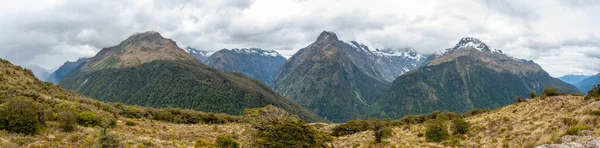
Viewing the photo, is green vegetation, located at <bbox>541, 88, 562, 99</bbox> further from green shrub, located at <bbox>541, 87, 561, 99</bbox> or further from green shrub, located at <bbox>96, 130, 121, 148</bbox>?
green shrub, located at <bbox>96, 130, 121, 148</bbox>

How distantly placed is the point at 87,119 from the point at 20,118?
8.96m

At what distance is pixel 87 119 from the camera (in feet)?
109

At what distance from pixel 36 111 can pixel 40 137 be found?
11.8 feet

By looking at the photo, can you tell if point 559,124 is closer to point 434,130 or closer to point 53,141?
point 434,130

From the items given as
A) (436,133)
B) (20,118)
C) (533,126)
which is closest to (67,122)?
(20,118)

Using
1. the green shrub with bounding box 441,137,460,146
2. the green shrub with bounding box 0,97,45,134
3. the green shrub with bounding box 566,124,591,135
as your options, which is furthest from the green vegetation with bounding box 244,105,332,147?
the green shrub with bounding box 566,124,591,135

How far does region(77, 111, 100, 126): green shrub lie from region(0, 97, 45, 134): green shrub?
6.66 metres

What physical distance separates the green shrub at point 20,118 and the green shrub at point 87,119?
6.66m

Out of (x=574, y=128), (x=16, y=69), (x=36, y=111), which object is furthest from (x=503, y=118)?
(x=16, y=69)

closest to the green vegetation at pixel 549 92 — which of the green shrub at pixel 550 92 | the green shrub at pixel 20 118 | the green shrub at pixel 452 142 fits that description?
the green shrub at pixel 550 92

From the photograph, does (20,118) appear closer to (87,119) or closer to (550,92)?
(87,119)

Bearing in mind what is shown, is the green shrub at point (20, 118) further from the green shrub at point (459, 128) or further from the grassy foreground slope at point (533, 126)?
the green shrub at point (459, 128)

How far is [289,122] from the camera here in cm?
2612

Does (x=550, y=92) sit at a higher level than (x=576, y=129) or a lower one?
higher
